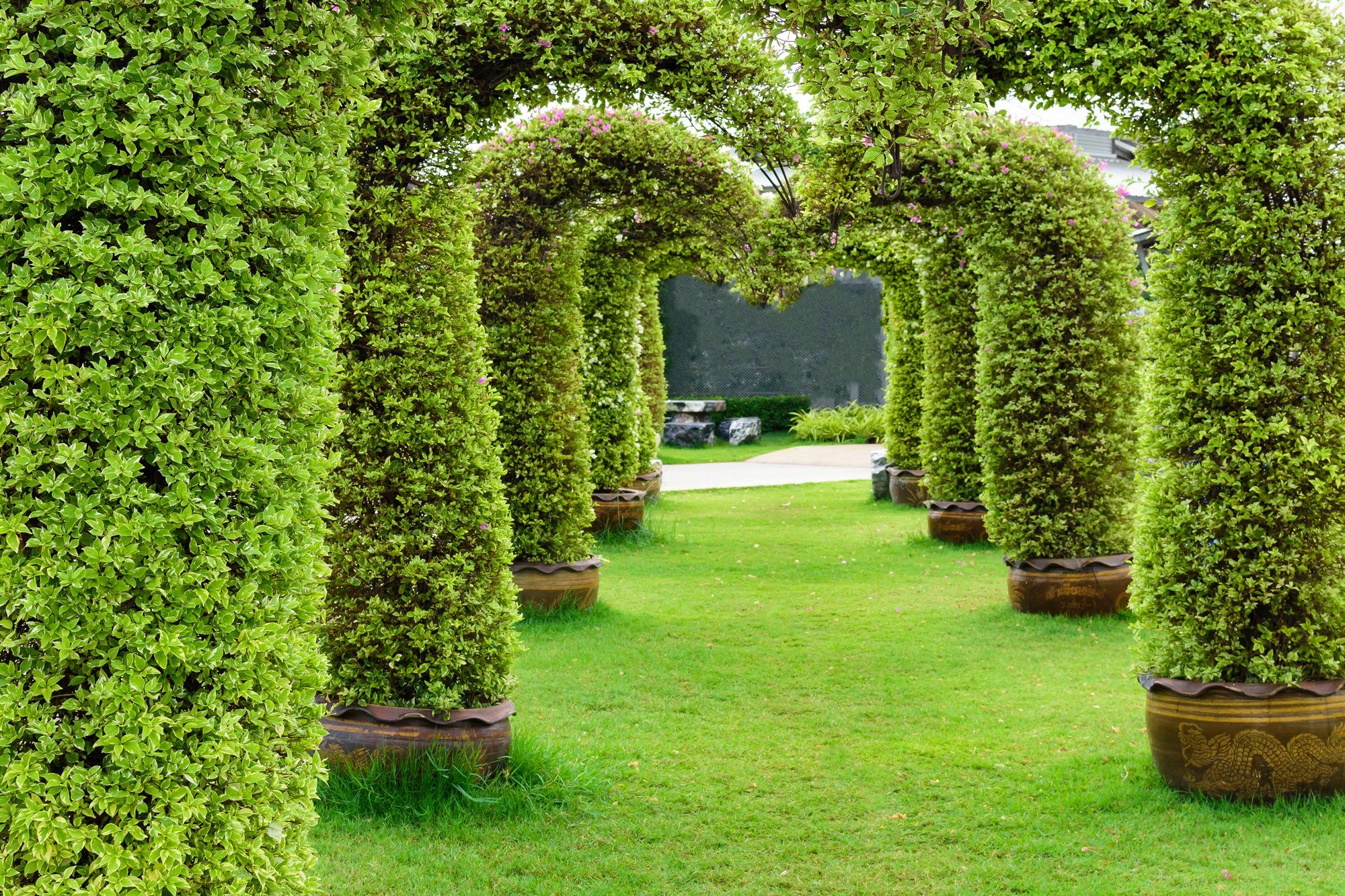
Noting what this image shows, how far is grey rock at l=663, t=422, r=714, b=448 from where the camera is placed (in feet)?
82.5

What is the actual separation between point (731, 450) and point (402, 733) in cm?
2055

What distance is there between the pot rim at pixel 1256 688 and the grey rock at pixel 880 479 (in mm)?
10913

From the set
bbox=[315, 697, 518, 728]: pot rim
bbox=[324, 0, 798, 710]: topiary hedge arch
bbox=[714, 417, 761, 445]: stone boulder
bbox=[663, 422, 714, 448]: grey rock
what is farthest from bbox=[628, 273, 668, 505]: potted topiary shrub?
bbox=[315, 697, 518, 728]: pot rim

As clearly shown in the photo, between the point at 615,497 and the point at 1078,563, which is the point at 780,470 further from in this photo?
the point at 1078,563

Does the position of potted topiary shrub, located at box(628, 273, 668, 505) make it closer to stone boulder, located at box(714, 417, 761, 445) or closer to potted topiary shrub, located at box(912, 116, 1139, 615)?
potted topiary shrub, located at box(912, 116, 1139, 615)

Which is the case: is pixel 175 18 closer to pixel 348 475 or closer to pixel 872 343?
pixel 348 475

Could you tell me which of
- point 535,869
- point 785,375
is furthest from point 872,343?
point 535,869

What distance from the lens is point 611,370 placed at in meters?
12.9

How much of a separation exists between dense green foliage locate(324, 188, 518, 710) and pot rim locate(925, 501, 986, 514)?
7986 millimetres

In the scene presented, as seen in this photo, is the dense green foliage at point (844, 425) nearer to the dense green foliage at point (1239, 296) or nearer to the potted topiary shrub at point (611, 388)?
the potted topiary shrub at point (611, 388)

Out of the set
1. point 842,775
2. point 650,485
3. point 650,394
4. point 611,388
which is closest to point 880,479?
point 650,485

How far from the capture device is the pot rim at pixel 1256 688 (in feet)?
14.7

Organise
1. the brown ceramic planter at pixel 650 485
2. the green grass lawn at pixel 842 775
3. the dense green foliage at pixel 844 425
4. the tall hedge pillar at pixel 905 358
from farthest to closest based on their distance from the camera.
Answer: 1. the dense green foliage at pixel 844 425
2. the brown ceramic planter at pixel 650 485
3. the tall hedge pillar at pixel 905 358
4. the green grass lawn at pixel 842 775

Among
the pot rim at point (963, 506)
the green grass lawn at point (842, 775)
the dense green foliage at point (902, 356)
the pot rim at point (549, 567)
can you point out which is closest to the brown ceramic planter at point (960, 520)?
the pot rim at point (963, 506)
